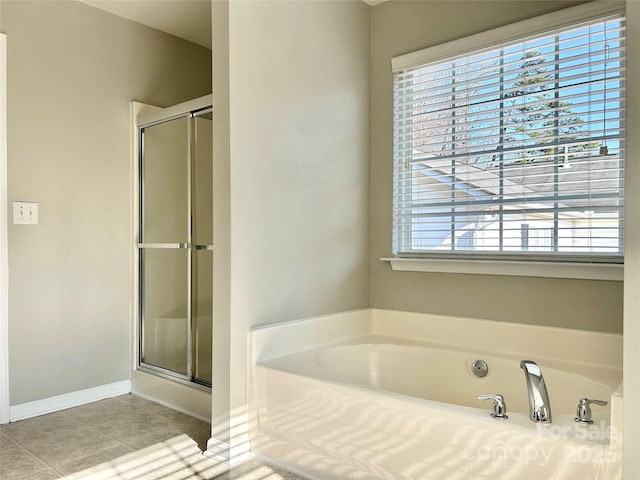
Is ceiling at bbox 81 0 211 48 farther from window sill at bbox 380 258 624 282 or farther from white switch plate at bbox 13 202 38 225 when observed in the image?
window sill at bbox 380 258 624 282

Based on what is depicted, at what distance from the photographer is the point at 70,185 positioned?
3006 mm

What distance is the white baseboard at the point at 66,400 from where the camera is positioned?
9.08ft

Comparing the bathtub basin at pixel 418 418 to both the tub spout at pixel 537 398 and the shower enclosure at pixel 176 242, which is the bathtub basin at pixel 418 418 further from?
the shower enclosure at pixel 176 242

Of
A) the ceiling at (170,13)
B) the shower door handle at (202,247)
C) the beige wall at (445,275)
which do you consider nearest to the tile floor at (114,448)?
the shower door handle at (202,247)

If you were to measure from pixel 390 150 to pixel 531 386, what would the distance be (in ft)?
Answer: 5.84

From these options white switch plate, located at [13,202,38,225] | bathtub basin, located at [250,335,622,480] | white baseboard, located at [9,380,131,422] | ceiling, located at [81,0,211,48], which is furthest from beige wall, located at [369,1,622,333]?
white switch plate, located at [13,202,38,225]

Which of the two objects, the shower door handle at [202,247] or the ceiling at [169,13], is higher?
the ceiling at [169,13]

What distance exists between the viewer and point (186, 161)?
119 inches

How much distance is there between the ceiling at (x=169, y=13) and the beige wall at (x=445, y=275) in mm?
1127

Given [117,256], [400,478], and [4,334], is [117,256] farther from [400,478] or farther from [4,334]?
[400,478]

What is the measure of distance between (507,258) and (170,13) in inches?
101

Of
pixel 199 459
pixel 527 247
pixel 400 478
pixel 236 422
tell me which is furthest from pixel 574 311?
pixel 199 459

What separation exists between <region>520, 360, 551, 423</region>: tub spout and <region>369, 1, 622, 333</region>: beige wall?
0.91m

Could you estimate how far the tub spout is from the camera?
157 cm
